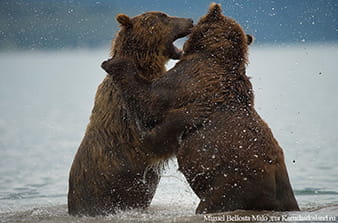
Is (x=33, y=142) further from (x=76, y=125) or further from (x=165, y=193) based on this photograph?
(x=165, y=193)

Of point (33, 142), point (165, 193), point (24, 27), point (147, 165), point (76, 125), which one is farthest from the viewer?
point (24, 27)

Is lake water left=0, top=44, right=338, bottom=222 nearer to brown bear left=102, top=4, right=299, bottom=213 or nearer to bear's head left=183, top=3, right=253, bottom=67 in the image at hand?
brown bear left=102, top=4, right=299, bottom=213

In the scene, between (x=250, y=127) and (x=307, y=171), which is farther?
(x=307, y=171)

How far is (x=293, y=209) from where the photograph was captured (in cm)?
662

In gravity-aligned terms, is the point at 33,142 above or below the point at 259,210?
above

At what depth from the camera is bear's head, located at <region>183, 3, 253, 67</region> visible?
6.94 metres

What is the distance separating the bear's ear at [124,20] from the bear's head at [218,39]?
3.00 feet

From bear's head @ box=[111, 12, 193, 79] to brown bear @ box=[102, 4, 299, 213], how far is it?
0.57 metres

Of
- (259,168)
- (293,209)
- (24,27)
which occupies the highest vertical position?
(24,27)

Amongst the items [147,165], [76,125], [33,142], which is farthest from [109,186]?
[76,125]

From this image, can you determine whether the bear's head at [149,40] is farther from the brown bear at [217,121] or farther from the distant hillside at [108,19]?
the distant hillside at [108,19]

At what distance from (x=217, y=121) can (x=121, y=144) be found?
1396 mm

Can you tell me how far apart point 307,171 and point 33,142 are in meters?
9.99

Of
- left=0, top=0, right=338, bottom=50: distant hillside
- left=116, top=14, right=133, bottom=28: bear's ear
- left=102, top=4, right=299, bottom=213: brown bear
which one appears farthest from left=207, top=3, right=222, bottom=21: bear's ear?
left=0, top=0, right=338, bottom=50: distant hillside
